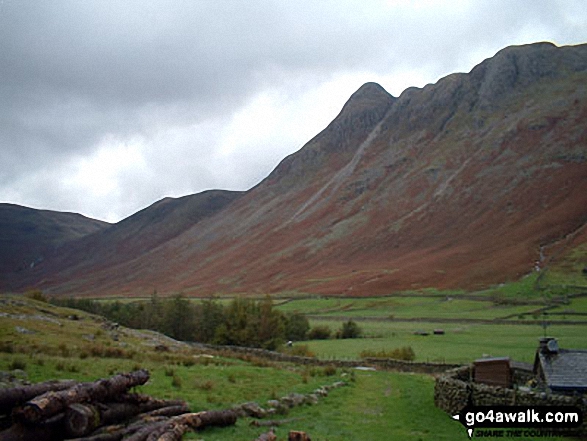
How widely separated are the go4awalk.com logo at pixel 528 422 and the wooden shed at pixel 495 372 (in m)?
3.42

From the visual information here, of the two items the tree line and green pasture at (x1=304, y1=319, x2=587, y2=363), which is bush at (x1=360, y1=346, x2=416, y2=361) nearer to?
green pasture at (x1=304, y1=319, x2=587, y2=363)

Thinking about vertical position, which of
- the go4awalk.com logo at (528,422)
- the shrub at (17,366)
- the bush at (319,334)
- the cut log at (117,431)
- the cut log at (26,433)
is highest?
the shrub at (17,366)

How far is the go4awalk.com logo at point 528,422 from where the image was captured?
16672mm

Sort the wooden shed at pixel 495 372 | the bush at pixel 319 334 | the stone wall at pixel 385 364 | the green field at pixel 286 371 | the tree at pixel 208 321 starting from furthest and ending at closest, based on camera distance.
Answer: the bush at pixel 319 334
the tree at pixel 208 321
the stone wall at pixel 385 364
the wooden shed at pixel 495 372
the green field at pixel 286 371

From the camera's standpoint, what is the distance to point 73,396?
1139 cm

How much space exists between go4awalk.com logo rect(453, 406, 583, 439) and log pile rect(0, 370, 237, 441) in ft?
31.5

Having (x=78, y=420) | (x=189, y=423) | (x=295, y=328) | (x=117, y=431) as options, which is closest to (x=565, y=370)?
(x=189, y=423)

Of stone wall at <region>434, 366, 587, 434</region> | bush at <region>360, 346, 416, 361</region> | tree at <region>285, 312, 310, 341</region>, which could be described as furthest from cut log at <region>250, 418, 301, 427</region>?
tree at <region>285, 312, 310, 341</region>

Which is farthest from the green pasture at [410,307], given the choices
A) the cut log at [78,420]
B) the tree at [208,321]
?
the cut log at [78,420]

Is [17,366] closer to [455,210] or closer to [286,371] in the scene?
[286,371]

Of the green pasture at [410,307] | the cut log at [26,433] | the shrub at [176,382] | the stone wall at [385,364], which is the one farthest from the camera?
the green pasture at [410,307]

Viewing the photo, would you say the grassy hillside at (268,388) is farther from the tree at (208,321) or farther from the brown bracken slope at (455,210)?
the brown bracken slope at (455,210)

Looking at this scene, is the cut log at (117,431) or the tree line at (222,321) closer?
the cut log at (117,431)

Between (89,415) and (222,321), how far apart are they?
5087cm
